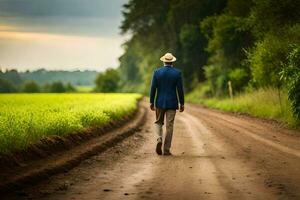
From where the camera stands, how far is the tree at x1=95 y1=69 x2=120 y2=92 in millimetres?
141125

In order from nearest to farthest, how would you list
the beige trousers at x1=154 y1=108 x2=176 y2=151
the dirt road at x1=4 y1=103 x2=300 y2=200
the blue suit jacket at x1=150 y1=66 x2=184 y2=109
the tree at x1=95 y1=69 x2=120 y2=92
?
the dirt road at x1=4 y1=103 x2=300 y2=200 < the beige trousers at x1=154 y1=108 x2=176 y2=151 < the blue suit jacket at x1=150 y1=66 x2=184 y2=109 < the tree at x1=95 y1=69 x2=120 y2=92

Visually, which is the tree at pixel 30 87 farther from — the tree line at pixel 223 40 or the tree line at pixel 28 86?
the tree line at pixel 223 40

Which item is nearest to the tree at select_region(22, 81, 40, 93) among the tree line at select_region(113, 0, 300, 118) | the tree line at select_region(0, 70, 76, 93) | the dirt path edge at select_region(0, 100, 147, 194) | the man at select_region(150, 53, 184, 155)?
the tree line at select_region(0, 70, 76, 93)

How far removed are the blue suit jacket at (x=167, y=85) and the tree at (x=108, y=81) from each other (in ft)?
415

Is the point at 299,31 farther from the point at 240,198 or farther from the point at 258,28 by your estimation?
the point at 240,198

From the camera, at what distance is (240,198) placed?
25.7 feet

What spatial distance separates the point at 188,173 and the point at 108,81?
132508 mm

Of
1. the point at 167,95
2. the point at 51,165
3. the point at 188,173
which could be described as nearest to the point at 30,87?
the point at 167,95

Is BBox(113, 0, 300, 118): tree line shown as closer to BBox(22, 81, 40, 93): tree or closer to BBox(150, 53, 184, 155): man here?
BBox(150, 53, 184, 155): man

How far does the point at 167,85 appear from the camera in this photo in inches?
556

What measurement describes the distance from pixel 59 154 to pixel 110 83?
5137 inches

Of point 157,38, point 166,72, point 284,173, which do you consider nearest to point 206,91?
point 157,38

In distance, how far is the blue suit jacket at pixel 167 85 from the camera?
14.0 metres

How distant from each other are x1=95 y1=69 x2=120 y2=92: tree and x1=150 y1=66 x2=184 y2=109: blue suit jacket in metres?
126
